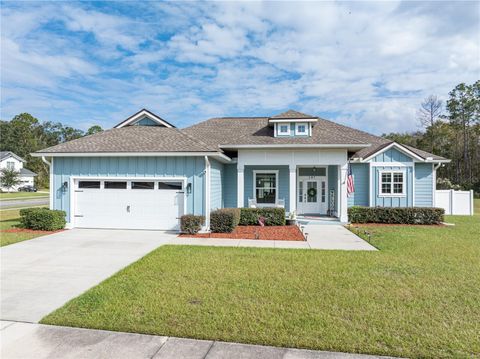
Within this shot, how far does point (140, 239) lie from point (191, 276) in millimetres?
4791

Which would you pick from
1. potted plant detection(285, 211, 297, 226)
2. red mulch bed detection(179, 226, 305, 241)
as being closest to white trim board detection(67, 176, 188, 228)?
red mulch bed detection(179, 226, 305, 241)

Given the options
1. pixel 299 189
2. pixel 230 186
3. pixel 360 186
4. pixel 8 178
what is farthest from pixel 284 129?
pixel 8 178

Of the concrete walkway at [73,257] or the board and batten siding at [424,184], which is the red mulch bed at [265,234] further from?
the board and batten siding at [424,184]

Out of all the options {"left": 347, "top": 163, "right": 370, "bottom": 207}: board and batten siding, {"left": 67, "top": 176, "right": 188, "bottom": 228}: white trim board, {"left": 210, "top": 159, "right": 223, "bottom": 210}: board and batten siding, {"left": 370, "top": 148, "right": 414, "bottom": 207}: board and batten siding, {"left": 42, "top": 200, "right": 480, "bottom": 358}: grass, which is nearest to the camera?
{"left": 42, "top": 200, "right": 480, "bottom": 358}: grass

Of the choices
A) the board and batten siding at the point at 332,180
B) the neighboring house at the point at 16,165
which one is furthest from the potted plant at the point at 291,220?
the neighboring house at the point at 16,165

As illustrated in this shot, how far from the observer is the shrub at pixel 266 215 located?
13.9 metres

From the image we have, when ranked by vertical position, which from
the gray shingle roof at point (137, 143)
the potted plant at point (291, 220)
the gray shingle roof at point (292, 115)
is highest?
the gray shingle roof at point (292, 115)

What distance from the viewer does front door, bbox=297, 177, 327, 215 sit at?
17.5 metres

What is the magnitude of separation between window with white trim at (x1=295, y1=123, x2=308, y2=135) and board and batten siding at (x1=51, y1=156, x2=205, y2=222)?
617cm

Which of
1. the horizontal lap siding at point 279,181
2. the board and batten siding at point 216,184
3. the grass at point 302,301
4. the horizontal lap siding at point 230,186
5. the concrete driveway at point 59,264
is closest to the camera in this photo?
the grass at point 302,301

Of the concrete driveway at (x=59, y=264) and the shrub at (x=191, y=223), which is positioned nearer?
the concrete driveway at (x=59, y=264)

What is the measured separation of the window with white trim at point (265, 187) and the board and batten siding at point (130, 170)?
527cm

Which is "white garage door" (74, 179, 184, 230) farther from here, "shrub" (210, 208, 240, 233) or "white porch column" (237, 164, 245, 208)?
"white porch column" (237, 164, 245, 208)

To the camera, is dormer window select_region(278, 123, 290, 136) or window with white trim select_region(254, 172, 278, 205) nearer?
dormer window select_region(278, 123, 290, 136)
